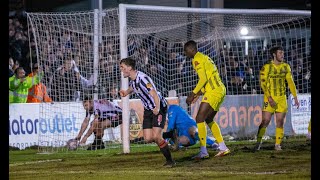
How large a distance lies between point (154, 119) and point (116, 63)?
5.11 meters

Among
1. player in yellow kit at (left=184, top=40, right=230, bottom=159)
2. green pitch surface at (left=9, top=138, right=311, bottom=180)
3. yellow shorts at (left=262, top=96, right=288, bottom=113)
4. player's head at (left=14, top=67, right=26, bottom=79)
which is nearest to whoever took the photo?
green pitch surface at (left=9, top=138, right=311, bottom=180)

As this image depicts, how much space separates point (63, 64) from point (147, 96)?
17.9ft

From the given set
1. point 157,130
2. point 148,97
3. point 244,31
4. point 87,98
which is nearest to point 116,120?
point 87,98

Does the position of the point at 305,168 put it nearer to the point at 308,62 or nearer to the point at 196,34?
the point at 196,34

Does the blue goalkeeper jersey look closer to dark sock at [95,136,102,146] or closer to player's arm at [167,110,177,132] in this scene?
player's arm at [167,110,177,132]

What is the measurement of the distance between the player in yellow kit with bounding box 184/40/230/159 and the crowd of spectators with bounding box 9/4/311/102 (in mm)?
3806

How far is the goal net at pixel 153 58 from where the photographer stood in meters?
17.8

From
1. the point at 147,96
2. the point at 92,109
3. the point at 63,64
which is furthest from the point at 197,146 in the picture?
the point at 147,96

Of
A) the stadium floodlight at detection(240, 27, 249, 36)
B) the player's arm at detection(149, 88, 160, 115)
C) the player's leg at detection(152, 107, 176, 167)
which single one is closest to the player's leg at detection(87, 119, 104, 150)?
the player's leg at detection(152, 107, 176, 167)

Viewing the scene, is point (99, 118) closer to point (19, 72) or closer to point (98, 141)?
point (98, 141)

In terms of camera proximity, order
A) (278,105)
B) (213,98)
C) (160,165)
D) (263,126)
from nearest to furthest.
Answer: (160,165), (213,98), (263,126), (278,105)

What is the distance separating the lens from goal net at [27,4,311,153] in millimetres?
17828

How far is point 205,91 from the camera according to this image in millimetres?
14406
